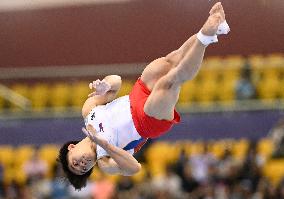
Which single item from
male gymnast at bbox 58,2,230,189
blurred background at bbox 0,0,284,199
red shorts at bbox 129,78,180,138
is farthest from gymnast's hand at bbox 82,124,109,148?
blurred background at bbox 0,0,284,199

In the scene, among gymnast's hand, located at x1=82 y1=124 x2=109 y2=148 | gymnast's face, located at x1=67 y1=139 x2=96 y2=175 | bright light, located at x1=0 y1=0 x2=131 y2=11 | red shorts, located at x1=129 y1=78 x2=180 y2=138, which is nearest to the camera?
gymnast's hand, located at x1=82 y1=124 x2=109 y2=148

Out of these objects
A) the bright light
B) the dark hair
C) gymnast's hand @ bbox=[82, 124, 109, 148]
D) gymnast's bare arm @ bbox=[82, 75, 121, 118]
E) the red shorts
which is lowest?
the dark hair

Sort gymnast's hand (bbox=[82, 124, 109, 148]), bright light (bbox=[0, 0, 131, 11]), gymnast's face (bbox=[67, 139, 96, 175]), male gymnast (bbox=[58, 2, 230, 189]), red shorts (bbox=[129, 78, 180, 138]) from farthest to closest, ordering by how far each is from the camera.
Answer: bright light (bbox=[0, 0, 131, 11]) < red shorts (bbox=[129, 78, 180, 138]) < gymnast's face (bbox=[67, 139, 96, 175]) < male gymnast (bbox=[58, 2, 230, 189]) < gymnast's hand (bbox=[82, 124, 109, 148])

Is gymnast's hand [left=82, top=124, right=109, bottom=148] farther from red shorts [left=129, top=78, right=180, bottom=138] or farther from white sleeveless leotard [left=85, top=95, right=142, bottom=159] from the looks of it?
red shorts [left=129, top=78, right=180, bottom=138]

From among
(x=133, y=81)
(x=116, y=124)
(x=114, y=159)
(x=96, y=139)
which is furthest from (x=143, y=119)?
(x=133, y=81)

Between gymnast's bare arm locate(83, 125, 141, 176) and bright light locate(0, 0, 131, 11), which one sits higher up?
bright light locate(0, 0, 131, 11)

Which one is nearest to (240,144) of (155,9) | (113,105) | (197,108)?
(197,108)

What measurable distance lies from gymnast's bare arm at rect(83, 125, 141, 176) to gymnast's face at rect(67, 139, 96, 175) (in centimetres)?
14

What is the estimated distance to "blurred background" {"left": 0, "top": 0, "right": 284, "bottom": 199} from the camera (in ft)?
45.2

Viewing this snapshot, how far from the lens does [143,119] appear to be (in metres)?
7.51

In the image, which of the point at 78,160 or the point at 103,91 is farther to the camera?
the point at 103,91

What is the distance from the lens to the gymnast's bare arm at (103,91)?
→ 7426 mm

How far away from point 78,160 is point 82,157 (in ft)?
0.18

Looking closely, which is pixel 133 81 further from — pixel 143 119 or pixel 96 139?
pixel 96 139
